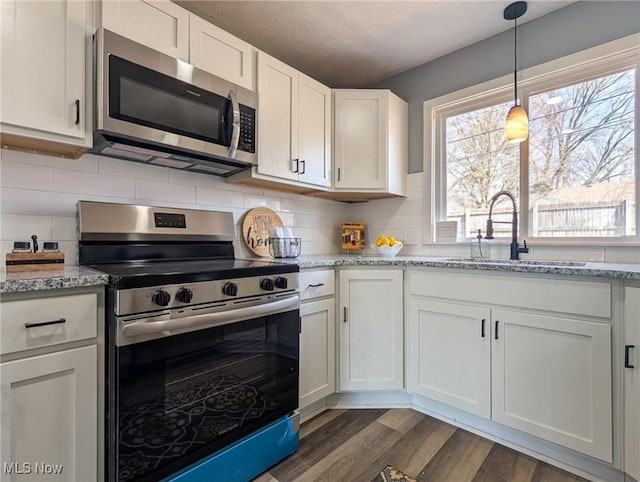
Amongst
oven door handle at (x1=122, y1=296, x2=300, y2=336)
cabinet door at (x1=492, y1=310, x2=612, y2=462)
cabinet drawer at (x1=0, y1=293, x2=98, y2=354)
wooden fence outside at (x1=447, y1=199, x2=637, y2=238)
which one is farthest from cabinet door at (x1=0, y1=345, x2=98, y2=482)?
wooden fence outside at (x1=447, y1=199, x2=637, y2=238)

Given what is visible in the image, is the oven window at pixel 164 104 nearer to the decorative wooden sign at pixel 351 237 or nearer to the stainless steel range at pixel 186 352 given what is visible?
the stainless steel range at pixel 186 352

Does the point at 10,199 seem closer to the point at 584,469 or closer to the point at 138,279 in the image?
the point at 138,279

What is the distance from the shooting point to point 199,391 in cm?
130

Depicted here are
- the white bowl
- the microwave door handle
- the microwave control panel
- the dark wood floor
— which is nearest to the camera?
the dark wood floor

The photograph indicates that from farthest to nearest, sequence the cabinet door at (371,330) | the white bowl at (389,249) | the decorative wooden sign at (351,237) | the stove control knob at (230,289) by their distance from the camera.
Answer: the decorative wooden sign at (351,237)
the white bowl at (389,249)
the cabinet door at (371,330)
the stove control knob at (230,289)

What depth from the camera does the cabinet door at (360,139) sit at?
96.6 inches

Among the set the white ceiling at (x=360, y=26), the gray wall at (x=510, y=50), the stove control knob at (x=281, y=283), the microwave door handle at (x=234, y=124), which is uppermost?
the white ceiling at (x=360, y=26)

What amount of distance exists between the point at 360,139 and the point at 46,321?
2.11m

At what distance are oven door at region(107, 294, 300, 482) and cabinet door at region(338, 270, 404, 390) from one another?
1.63 feet

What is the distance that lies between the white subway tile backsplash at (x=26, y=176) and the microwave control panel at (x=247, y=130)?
34.7 inches

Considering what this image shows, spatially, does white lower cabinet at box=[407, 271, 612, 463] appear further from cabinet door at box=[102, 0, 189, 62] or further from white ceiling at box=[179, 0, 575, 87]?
cabinet door at box=[102, 0, 189, 62]

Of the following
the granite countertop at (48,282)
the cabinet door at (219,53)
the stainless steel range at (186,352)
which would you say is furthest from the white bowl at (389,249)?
the granite countertop at (48,282)

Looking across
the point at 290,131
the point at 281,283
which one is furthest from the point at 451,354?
the point at 290,131

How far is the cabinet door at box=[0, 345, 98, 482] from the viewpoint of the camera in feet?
3.18
